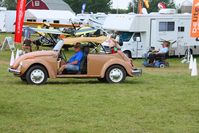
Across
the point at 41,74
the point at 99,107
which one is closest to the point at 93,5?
the point at 41,74

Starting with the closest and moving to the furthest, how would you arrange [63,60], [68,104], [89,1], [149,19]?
1. [68,104]
2. [63,60]
3. [149,19]
4. [89,1]

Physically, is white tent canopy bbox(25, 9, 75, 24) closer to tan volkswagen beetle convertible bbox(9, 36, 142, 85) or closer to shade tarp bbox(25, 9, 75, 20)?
shade tarp bbox(25, 9, 75, 20)

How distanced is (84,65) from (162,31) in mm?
13295

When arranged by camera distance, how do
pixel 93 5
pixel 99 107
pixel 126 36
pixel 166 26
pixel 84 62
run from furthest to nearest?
pixel 93 5
pixel 126 36
pixel 166 26
pixel 84 62
pixel 99 107

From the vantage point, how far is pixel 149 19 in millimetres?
27250

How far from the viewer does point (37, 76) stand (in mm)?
14312

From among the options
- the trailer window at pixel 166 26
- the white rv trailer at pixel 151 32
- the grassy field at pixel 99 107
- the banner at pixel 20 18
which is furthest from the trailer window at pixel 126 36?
the grassy field at pixel 99 107

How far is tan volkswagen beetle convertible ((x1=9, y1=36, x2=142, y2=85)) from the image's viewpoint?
14.3m

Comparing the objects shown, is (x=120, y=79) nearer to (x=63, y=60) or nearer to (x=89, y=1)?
(x=63, y=60)

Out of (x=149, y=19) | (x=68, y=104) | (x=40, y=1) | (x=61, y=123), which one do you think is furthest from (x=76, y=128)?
(x=40, y=1)

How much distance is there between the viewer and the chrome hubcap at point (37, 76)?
14289 millimetres

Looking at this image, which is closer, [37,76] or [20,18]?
[37,76]

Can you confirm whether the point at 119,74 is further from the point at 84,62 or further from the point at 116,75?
the point at 84,62

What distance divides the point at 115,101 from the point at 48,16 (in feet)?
118
